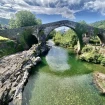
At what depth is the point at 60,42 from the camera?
94250 mm

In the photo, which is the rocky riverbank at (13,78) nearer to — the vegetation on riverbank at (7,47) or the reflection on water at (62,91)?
the reflection on water at (62,91)

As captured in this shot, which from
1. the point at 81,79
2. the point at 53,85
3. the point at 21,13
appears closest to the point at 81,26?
the point at 21,13

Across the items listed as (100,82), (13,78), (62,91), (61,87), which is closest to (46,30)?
(100,82)

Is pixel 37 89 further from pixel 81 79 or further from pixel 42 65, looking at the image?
pixel 42 65

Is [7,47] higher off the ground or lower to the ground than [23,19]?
lower

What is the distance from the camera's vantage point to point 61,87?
3341cm

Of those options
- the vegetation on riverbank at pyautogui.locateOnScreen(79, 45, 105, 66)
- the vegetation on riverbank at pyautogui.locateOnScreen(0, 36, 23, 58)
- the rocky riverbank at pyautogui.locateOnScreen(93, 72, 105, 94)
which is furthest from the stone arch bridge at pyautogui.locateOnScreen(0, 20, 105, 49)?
the rocky riverbank at pyautogui.locateOnScreen(93, 72, 105, 94)

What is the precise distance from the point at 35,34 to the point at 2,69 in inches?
1321

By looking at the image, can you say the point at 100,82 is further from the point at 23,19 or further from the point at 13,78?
the point at 23,19

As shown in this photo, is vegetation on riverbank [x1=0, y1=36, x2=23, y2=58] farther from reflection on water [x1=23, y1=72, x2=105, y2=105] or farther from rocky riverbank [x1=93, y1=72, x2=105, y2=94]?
rocky riverbank [x1=93, y1=72, x2=105, y2=94]

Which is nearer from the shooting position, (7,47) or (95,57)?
(95,57)

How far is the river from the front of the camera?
92.1ft

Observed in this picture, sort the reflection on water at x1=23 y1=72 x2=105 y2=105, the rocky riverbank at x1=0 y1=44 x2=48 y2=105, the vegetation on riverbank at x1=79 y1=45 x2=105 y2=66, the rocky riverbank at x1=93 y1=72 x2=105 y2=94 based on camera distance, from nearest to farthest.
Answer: the rocky riverbank at x1=0 y1=44 x2=48 y2=105, the reflection on water at x1=23 y1=72 x2=105 y2=105, the rocky riverbank at x1=93 y1=72 x2=105 y2=94, the vegetation on riverbank at x1=79 y1=45 x2=105 y2=66

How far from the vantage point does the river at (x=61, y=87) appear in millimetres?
28062
